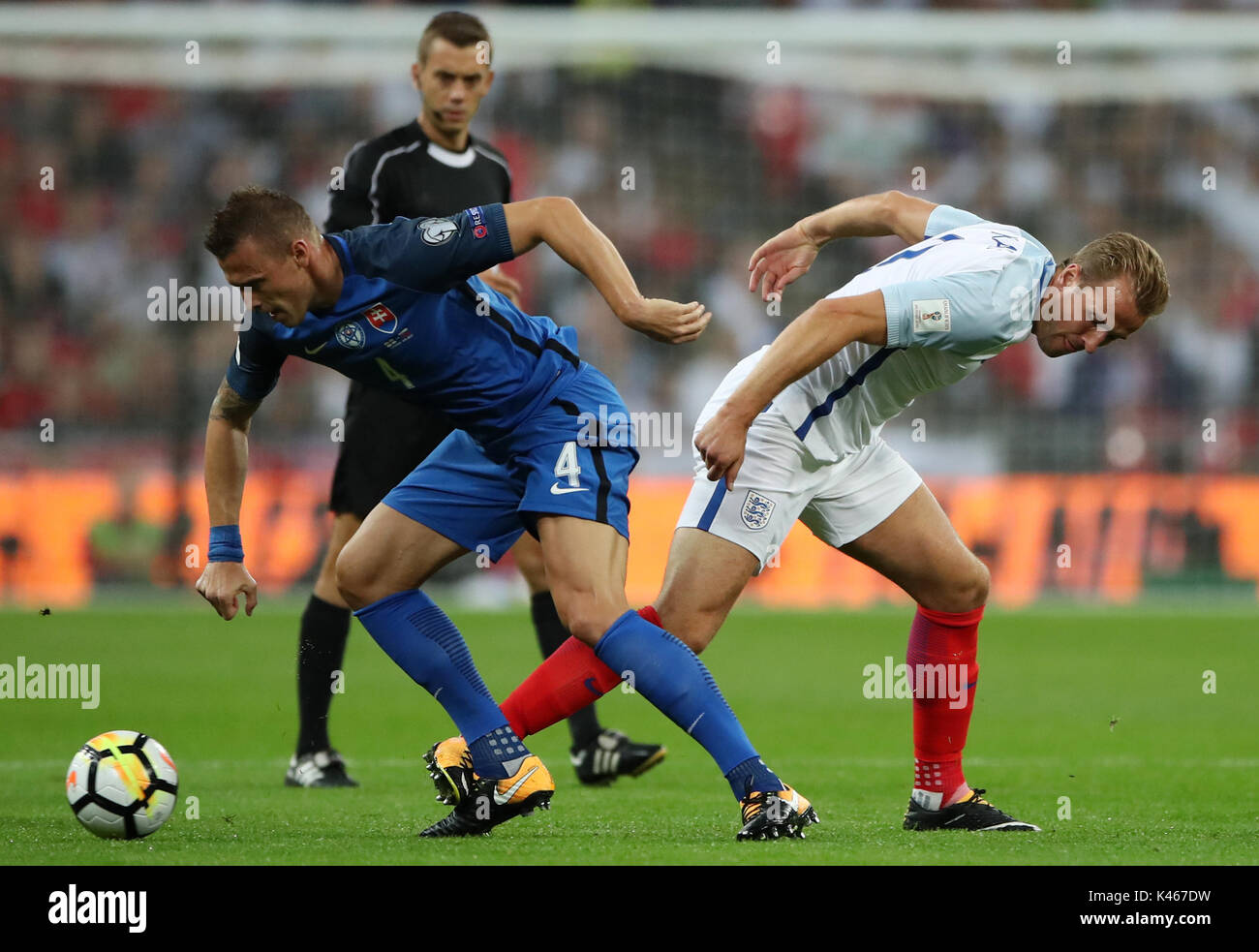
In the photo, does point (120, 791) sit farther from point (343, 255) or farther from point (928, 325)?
point (928, 325)

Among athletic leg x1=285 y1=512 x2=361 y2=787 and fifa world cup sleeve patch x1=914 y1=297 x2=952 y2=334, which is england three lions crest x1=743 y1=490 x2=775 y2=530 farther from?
athletic leg x1=285 y1=512 x2=361 y2=787

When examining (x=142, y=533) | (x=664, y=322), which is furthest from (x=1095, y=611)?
(x=664, y=322)

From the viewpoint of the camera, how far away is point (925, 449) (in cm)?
1533

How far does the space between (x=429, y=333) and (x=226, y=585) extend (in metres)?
0.98

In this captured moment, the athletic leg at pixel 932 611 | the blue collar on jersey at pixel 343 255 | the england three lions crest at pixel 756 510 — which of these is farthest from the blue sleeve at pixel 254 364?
the athletic leg at pixel 932 611

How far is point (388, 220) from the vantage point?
6461 mm

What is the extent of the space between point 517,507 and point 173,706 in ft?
14.8

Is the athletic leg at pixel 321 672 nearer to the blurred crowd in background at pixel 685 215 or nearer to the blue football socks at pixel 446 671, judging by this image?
the blue football socks at pixel 446 671

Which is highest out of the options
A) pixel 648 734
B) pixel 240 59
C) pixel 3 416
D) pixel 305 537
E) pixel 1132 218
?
pixel 240 59

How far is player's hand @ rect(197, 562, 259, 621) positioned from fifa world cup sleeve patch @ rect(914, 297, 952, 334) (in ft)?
6.84

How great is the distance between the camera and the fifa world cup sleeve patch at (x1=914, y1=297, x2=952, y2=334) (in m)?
4.35

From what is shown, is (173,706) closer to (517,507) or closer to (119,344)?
(517,507)

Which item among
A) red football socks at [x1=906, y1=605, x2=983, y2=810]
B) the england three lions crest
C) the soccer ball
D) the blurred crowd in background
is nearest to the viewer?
the soccer ball

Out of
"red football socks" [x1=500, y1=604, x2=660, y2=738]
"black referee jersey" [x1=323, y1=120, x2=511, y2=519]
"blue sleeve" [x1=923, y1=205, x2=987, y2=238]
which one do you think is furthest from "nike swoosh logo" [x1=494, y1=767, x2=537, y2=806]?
"blue sleeve" [x1=923, y1=205, x2=987, y2=238]
